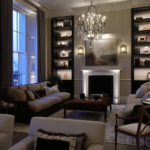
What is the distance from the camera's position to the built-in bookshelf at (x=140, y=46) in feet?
21.0

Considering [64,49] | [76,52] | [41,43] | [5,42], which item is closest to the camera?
[5,42]

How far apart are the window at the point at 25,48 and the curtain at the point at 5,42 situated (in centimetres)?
116

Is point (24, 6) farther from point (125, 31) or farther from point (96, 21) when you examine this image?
point (125, 31)

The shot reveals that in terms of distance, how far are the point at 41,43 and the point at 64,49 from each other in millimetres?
1179

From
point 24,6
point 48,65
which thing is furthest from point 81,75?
point 24,6

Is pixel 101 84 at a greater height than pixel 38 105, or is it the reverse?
pixel 101 84

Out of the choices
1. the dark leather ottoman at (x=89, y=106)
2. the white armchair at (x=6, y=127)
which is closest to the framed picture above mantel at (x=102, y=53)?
the dark leather ottoman at (x=89, y=106)

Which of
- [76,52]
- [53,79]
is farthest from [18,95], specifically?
[76,52]

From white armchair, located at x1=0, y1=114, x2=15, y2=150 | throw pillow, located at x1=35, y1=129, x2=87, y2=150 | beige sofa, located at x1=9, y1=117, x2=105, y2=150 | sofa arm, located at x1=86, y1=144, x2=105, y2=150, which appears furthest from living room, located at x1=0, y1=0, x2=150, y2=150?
sofa arm, located at x1=86, y1=144, x2=105, y2=150

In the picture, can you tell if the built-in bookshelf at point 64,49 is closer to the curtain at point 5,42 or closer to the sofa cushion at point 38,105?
the curtain at point 5,42

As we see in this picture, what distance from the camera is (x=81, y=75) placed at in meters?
7.12

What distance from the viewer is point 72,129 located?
1645 millimetres

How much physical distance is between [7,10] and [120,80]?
182 inches

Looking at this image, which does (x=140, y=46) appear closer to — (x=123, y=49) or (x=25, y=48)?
(x=123, y=49)
